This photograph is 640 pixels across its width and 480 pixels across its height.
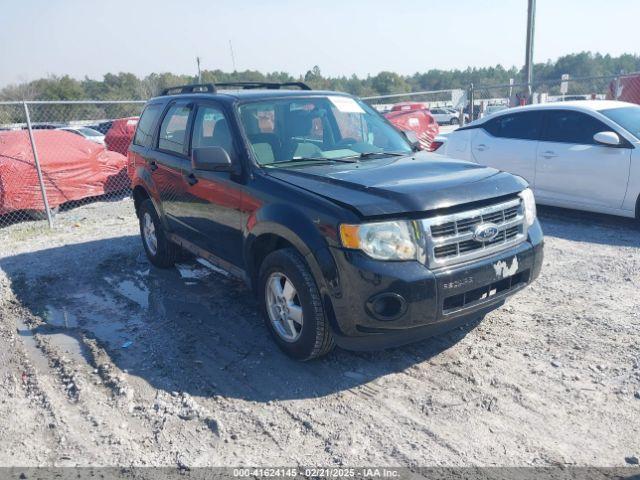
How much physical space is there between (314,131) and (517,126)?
15.0 feet

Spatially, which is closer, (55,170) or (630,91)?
(55,170)

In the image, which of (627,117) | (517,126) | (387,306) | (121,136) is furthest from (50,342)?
(121,136)

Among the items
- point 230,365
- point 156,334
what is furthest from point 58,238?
point 230,365

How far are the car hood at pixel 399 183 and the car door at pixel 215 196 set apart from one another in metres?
0.46

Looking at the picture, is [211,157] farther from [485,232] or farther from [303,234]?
[485,232]

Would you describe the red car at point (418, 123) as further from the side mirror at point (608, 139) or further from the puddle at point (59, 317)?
the puddle at point (59, 317)

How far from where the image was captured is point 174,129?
18.0 ft

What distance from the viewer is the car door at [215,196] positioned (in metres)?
4.34

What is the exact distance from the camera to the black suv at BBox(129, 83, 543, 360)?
10.8 feet

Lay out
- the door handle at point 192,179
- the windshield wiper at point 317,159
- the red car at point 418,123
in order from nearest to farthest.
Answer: the windshield wiper at point 317,159 < the door handle at point 192,179 < the red car at point 418,123

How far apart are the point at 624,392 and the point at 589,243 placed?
3.50m

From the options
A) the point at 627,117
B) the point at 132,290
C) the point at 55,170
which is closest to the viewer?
the point at 132,290

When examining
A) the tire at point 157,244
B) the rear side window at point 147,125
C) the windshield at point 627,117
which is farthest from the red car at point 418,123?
the tire at point 157,244

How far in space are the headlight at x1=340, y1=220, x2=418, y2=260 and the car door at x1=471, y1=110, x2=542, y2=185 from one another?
201 inches
